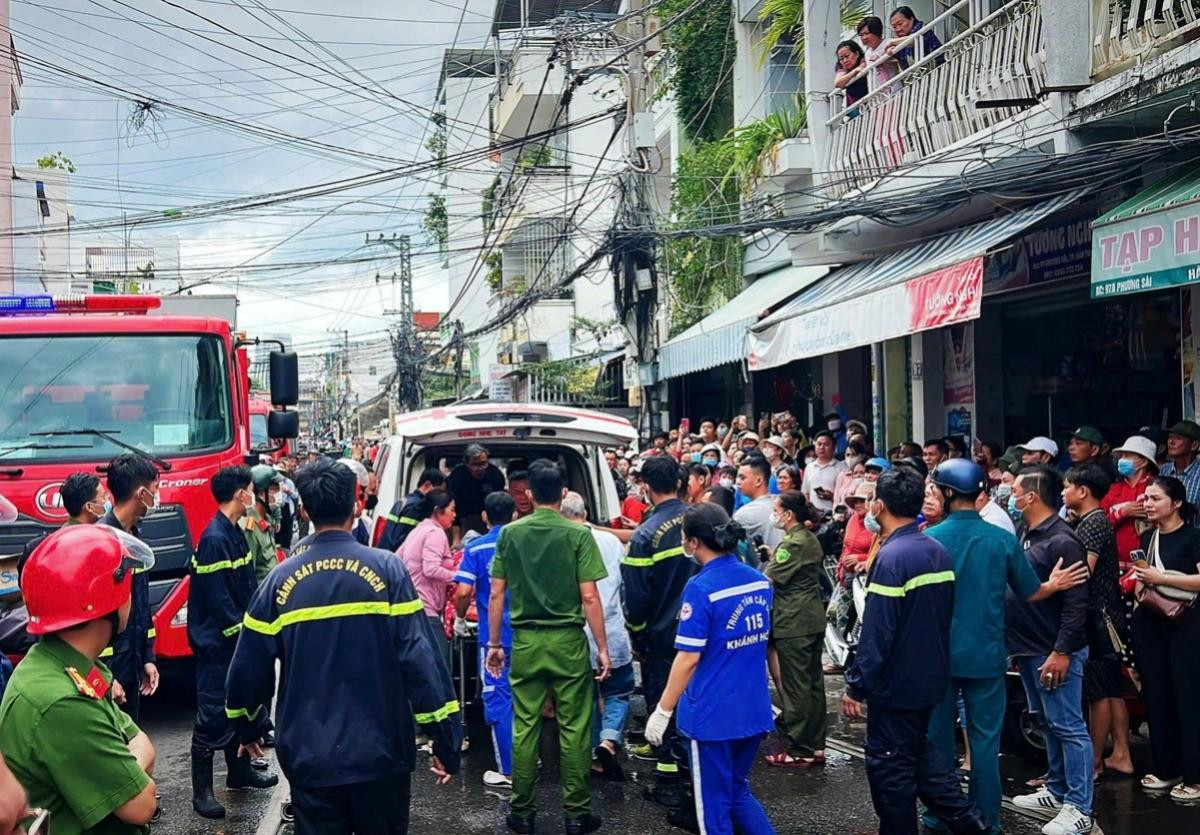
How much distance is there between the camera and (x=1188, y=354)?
32.9ft

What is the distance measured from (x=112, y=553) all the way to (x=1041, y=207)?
340 inches

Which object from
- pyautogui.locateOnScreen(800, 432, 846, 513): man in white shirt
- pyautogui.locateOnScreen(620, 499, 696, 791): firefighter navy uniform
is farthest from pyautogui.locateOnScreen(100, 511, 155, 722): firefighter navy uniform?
pyautogui.locateOnScreen(800, 432, 846, 513): man in white shirt

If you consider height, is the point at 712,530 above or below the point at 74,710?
above

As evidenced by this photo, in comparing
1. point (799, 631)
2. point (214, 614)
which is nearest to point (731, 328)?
point (799, 631)

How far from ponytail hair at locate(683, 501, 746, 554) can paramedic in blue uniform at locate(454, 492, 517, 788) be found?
181cm

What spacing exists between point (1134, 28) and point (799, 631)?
4.71 meters

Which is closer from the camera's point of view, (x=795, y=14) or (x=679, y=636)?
(x=679, y=636)

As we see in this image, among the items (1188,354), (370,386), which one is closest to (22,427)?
Result: (1188,354)

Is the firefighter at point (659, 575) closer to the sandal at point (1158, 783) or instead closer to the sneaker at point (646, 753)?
the sneaker at point (646, 753)

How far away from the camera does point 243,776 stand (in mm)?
7461

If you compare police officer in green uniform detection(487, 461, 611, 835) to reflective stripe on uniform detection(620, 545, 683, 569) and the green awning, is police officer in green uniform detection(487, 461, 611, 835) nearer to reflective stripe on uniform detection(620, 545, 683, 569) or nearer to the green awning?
reflective stripe on uniform detection(620, 545, 683, 569)

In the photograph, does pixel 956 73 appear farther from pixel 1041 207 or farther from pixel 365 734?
pixel 365 734

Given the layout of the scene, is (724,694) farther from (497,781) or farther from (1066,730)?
(497,781)

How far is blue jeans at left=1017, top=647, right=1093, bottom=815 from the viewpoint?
6.34 meters
